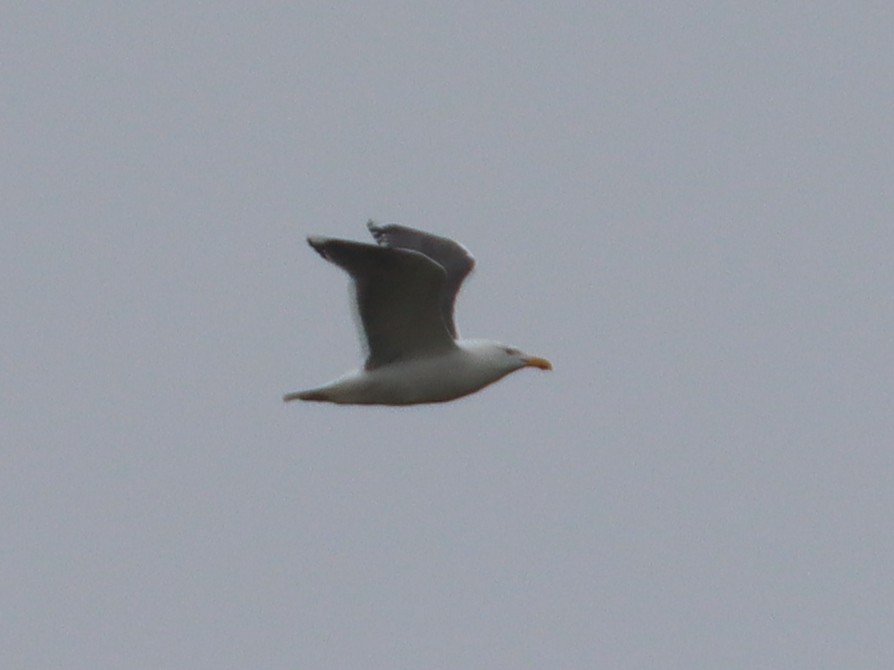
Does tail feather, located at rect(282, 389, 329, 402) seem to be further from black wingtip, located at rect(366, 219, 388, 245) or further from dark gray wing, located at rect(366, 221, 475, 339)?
black wingtip, located at rect(366, 219, 388, 245)

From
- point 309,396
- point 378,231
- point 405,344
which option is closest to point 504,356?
point 405,344

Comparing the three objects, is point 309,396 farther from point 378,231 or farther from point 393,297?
point 378,231

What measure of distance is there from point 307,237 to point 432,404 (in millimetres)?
1733

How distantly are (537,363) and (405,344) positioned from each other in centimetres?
112

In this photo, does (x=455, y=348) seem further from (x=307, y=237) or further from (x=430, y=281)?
Answer: (x=307, y=237)

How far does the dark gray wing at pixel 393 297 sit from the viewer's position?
10.9 meters

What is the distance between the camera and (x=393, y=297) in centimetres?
1127

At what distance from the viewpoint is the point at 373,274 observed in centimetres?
1105

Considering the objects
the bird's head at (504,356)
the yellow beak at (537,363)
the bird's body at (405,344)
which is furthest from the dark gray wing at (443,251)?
the yellow beak at (537,363)

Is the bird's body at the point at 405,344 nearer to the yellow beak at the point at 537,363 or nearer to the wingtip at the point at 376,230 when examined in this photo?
the yellow beak at the point at 537,363

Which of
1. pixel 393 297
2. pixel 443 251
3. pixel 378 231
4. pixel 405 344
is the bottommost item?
pixel 405 344

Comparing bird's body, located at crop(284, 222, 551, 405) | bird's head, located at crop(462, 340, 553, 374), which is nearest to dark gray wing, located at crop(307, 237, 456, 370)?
bird's body, located at crop(284, 222, 551, 405)

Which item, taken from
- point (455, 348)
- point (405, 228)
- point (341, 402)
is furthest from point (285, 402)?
point (405, 228)

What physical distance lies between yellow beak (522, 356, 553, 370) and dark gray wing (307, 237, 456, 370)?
0.71 metres
